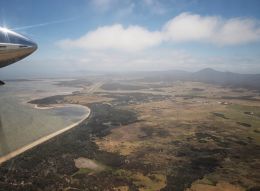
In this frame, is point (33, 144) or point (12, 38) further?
point (33, 144)

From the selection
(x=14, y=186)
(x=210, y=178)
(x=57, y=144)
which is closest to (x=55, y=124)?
(x=57, y=144)

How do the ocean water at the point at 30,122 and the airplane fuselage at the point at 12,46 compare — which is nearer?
the airplane fuselage at the point at 12,46

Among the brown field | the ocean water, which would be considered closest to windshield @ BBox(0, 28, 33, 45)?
the brown field

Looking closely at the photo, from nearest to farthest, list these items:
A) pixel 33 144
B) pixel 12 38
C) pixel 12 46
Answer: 1. pixel 12 46
2. pixel 12 38
3. pixel 33 144

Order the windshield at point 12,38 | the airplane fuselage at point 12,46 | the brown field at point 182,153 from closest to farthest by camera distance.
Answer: the windshield at point 12,38, the airplane fuselage at point 12,46, the brown field at point 182,153

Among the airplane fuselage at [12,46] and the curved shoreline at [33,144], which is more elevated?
the airplane fuselage at [12,46]

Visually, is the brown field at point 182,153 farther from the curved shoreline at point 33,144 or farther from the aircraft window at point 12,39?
the aircraft window at point 12,39

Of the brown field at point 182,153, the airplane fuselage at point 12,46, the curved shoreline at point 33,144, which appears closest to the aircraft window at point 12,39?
the airplane fuselage at point 12,46

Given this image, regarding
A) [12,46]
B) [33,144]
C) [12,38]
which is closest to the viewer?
[12,46]

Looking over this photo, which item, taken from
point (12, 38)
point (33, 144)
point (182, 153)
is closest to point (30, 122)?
point (33, 144)

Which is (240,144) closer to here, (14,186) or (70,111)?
(14,186)

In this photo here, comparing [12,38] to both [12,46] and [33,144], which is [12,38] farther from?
[33,144]
